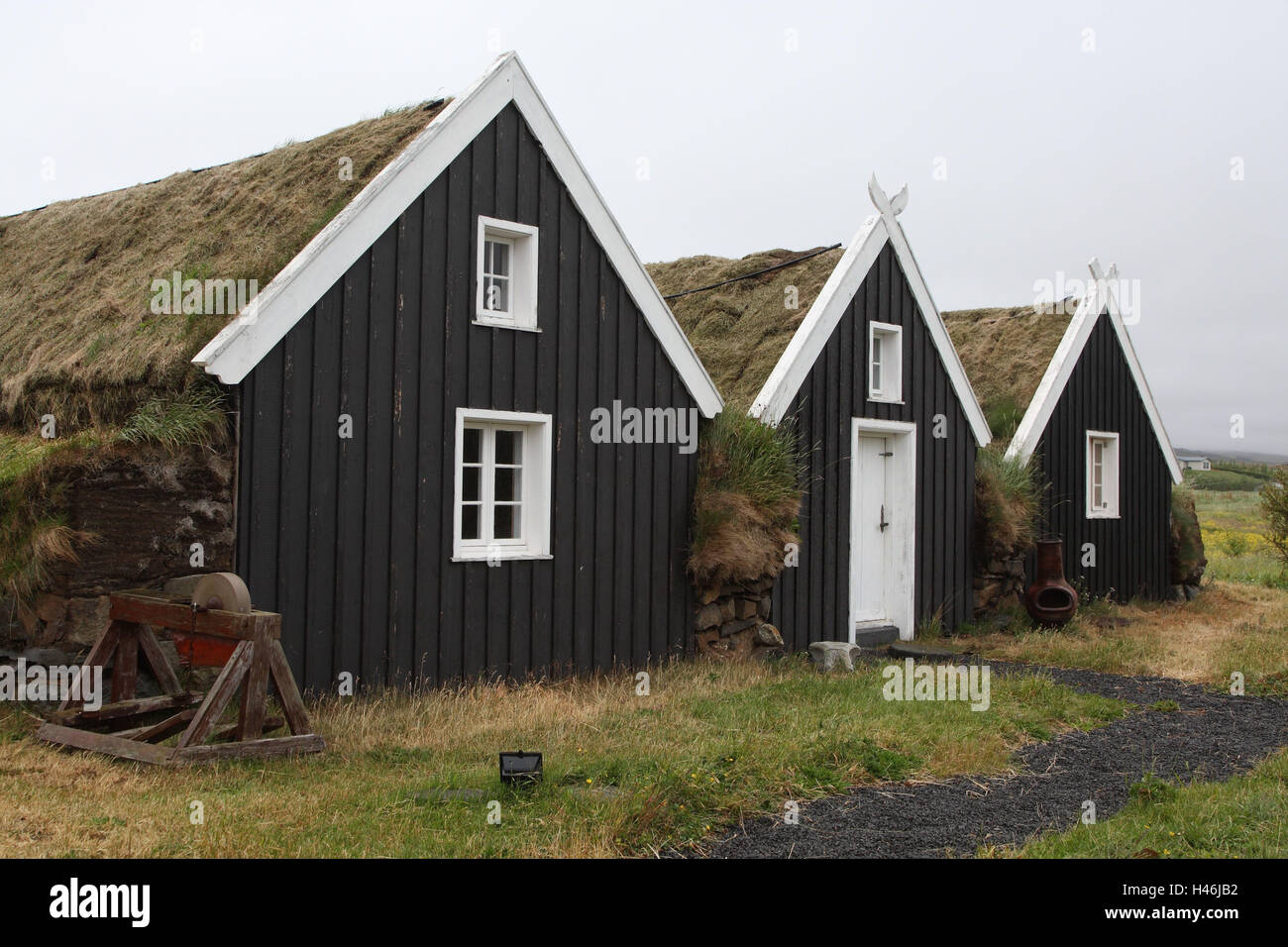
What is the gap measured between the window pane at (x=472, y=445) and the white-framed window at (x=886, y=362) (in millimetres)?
5832

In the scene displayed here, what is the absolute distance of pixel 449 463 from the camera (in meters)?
9.77

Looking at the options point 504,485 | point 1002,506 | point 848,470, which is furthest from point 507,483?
point 1002,506

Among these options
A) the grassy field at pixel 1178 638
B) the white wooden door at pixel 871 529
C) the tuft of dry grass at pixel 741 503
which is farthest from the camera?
the white wooden door at pixel 871 529

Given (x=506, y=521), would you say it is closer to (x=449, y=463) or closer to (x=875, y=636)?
(x=449, y=463)

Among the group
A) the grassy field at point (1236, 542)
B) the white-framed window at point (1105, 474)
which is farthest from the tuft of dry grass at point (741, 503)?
the grassy field at point (1236, 542)

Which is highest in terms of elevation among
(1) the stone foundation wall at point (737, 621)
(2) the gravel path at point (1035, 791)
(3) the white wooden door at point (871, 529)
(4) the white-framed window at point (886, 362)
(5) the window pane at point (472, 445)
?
(4) the white-framed window at point (886, 362)

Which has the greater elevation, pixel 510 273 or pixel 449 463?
pixel 510 273

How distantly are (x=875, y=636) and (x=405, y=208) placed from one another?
7.81 metres

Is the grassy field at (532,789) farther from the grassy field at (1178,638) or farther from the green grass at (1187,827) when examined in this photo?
the grassy field at (1178,638)

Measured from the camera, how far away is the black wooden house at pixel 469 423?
28.7 ft

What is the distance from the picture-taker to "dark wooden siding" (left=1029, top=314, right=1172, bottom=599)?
56.7 feet

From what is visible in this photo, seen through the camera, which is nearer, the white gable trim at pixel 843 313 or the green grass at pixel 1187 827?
the green grass at pixel 1187 827

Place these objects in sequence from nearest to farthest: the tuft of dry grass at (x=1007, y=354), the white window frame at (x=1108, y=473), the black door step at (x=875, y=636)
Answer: the black door step at (x=875, y=636)
the tuft of dry grass at (x=1007, y=354)
the white window frame at (x=1108, y=473)
